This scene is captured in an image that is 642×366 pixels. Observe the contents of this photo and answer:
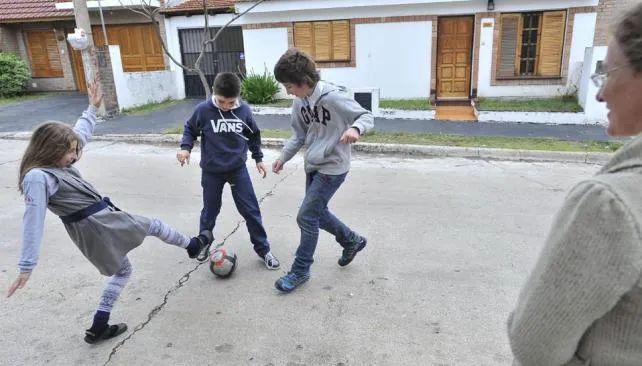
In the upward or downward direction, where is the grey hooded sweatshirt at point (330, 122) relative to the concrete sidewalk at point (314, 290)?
upward

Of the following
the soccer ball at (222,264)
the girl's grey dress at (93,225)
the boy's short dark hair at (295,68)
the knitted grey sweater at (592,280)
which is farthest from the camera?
the soccer ball at (222,264)

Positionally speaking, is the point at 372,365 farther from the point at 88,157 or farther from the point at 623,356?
the point at 88,157

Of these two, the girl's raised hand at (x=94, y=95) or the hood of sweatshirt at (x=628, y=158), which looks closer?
the hood of sweatshirt at (x=628, y=158)

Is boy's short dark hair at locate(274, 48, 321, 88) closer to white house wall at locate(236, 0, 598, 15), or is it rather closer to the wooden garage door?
white house wall at locate(236, 0, 598, 15)

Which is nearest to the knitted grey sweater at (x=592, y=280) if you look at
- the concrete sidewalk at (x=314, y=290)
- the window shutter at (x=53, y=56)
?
the concrete sidewalk at (x=314, y=290)

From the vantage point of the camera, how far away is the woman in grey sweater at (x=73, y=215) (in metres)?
2.67

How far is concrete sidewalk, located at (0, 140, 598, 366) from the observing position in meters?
2.97

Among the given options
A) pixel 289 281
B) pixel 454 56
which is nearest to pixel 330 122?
pixel 289 281

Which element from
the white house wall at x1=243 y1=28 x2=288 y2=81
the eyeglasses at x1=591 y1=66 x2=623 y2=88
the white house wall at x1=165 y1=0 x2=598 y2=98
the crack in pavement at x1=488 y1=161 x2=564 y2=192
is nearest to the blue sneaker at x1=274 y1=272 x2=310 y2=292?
the eyeglasses at x1=591 y1=66 x2=623 y2=88

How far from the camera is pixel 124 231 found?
3.08 meters

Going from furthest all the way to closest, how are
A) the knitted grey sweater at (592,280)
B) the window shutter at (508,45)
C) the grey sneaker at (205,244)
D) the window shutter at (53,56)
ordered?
1. the window shutter at (53,56)
2. the window shutter at (508,45)
3. the grey sneaker at (205,244)
4. the knitted grey sweater at (592,280)

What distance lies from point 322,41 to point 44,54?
11.6 meters

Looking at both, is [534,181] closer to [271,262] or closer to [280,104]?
[271,262]

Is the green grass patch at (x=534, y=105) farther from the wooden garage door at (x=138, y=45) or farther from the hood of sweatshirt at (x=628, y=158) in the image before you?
the hood of sweatshirt at (x=628, y=158)
